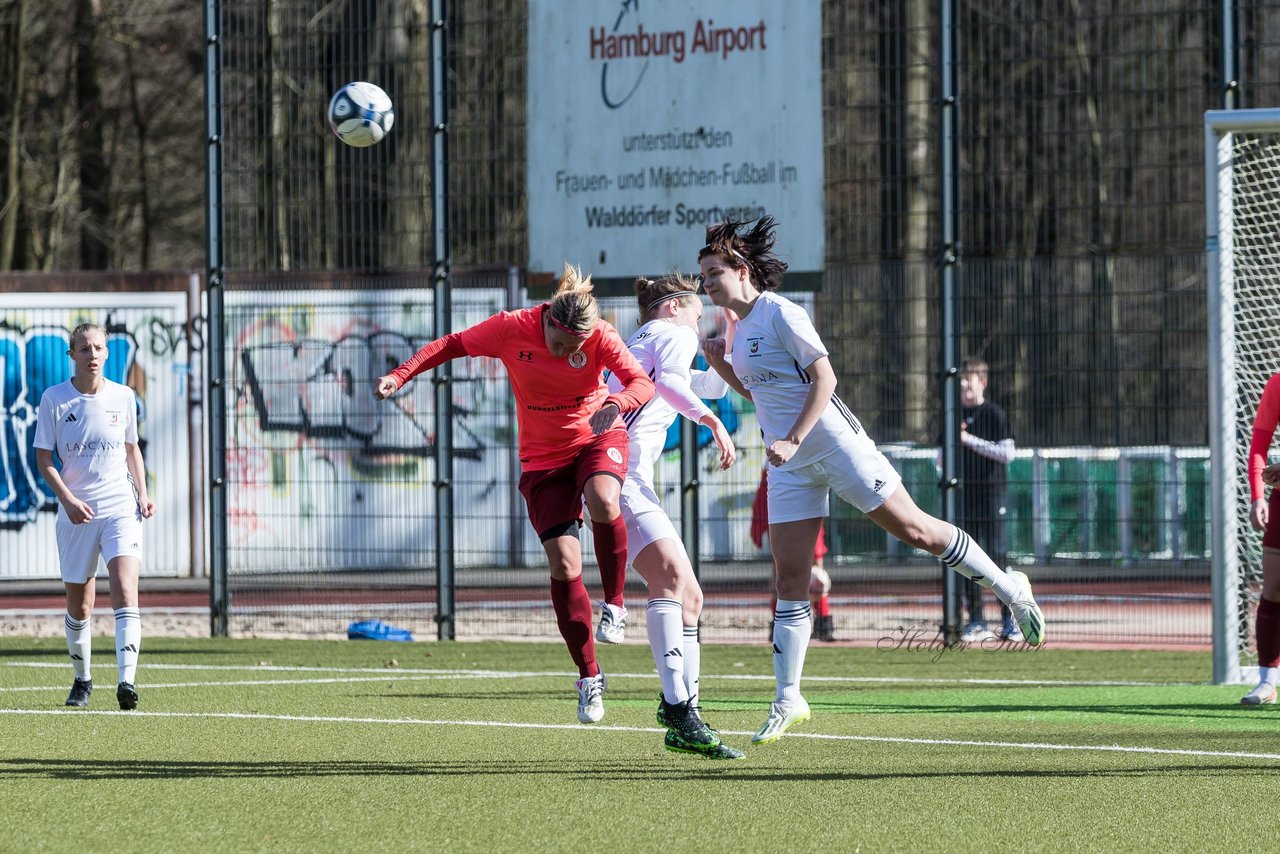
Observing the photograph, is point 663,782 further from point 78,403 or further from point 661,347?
point 78,403

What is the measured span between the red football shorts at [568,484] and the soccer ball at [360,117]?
14.2 ft

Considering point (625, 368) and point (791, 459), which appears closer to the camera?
point (791, 459)

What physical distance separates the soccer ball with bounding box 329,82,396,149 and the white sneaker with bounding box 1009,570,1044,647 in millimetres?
5692

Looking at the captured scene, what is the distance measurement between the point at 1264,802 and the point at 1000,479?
7725 mm

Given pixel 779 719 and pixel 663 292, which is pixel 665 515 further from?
pixel 779 719

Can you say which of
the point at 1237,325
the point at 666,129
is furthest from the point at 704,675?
the point at 666,129

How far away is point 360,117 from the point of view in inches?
471

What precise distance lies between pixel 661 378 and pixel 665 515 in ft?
2.44

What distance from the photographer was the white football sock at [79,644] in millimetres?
10133

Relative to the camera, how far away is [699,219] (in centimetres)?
1469

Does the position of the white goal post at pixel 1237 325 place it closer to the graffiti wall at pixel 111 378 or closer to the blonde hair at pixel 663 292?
the blonde hair at pixel 663 292

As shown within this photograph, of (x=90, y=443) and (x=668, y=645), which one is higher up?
(x=90, y=443)

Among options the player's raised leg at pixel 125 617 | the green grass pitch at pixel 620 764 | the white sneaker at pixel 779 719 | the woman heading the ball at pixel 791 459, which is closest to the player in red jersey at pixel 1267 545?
the green grass pitch at pixel 620 764

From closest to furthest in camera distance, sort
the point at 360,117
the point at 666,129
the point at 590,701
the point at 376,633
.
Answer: the point at 590,701
the point at 360,117
the point at 666,129
the point at 376,633
